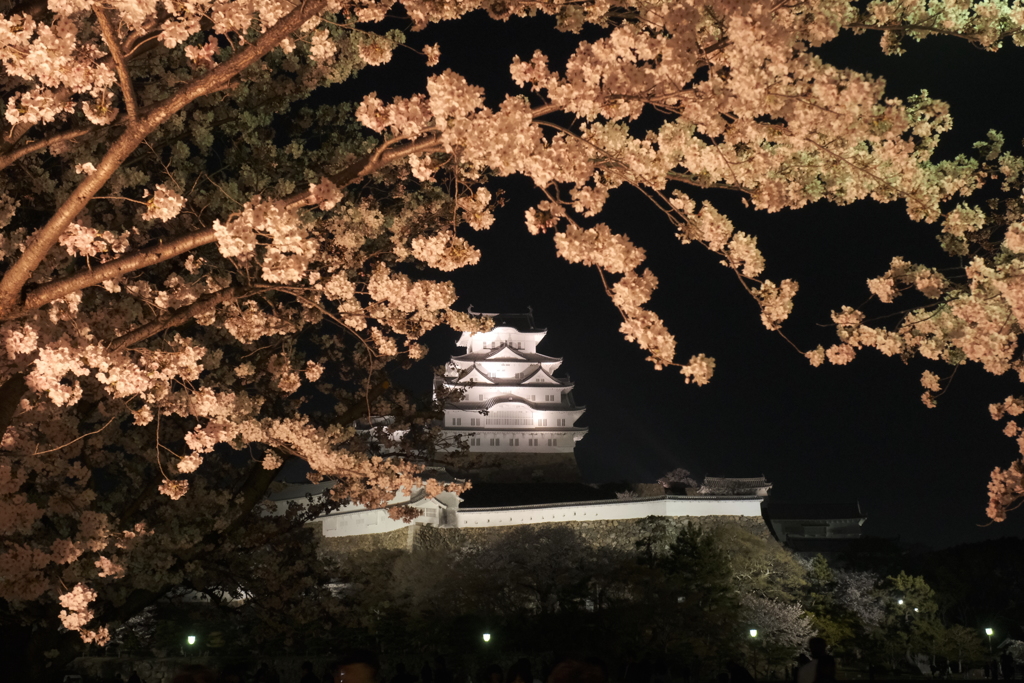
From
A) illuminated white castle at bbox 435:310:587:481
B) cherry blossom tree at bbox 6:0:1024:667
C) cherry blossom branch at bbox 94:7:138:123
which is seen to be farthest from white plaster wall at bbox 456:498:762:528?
cherry blossom branch at bbox 94:7:138:123

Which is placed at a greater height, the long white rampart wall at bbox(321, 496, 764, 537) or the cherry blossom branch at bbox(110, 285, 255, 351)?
the long white rampart wall at bbox(321, 496, 764, 537)

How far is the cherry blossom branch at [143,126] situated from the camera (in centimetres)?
387

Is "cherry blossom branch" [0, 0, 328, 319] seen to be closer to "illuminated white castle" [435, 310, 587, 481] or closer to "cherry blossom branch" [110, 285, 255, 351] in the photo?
"cherry blossom branch" [110, 285, 255, 351]

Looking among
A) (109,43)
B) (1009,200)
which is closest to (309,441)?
(109,43)

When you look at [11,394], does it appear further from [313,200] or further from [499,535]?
[499,535]

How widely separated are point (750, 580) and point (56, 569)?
27.7m

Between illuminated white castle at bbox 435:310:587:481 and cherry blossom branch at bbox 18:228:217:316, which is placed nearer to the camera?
cherry blossom branch at bbox 18:228:217:316

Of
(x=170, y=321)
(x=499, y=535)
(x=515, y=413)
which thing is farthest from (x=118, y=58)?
(x=515, y=413)

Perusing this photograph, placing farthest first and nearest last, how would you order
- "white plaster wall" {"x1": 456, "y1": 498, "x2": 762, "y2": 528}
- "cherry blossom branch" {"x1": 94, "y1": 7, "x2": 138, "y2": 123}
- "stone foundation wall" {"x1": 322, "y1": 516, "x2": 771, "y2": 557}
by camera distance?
"white plaster wall" {"x1": 456, "y1": 498, "x2": 762, "y2": 528} → "stone foundation wall" {"x1": 322, "y1": 516, "x2": 771, "y2": 557} → "cherry blossom branch" {"x1": 94, "y1": 7, "x2": 138, "y2": 123}

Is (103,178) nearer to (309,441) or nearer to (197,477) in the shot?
(309,441)

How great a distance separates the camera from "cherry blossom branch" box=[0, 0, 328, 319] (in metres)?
3.87

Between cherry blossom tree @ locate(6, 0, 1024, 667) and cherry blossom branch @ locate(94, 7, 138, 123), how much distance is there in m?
0.02

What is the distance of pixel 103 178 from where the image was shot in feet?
13.7

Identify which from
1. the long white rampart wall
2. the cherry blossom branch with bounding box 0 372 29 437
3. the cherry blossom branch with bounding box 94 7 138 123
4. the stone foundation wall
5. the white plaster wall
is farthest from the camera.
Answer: the white plaster wall
